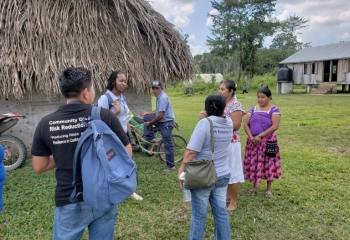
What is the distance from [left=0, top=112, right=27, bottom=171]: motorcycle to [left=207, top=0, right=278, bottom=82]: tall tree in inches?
1196

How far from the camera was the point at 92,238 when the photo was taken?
5.92 ft

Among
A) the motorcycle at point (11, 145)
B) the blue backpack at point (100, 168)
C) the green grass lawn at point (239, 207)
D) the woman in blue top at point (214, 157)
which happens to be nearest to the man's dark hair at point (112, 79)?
the green grass lawn at point (239, 207)

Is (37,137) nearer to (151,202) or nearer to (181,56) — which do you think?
(151,202)

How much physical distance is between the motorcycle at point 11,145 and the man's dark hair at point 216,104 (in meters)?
4.14

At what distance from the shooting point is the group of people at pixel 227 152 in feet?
7.82

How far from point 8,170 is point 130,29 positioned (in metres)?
3.77

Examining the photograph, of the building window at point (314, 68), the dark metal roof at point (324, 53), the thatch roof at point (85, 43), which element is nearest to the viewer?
the thatch roof at point (85, 43)

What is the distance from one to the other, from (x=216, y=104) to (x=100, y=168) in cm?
117

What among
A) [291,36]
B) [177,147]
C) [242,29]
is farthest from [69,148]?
[291,36]

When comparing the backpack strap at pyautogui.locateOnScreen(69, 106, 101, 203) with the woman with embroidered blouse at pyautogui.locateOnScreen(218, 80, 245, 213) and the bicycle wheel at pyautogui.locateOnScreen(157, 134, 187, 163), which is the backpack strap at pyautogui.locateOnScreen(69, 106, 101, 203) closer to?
the woman with embroidered blouse at pyautogui.locateOnScreen(218, 80, 245, 213)

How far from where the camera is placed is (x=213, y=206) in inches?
99.3

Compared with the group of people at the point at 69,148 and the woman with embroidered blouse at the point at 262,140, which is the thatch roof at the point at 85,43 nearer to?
the woman with embroidered blouse at the point at 262,140

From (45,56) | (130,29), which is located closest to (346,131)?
(130,29)

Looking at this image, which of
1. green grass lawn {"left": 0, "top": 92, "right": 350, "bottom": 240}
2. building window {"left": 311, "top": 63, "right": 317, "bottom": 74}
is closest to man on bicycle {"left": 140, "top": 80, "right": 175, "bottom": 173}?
green grass lawn {"left": 0, "top": 92, "right": 350, "bottom": 240}
